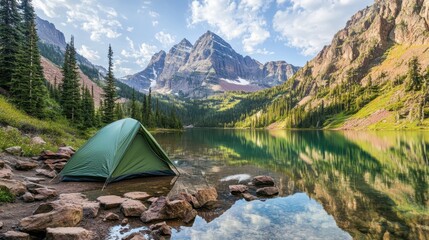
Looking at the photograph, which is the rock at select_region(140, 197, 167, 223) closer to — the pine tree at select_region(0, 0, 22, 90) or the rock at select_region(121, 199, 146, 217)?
the rock at select_region(121, 199, 146, 217)

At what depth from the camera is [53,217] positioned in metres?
9.10

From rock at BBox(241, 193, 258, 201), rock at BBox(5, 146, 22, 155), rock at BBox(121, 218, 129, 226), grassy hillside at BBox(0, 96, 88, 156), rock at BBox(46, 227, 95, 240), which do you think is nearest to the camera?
rock at BBox(46, 227, 95, 240)

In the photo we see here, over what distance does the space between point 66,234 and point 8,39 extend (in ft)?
152

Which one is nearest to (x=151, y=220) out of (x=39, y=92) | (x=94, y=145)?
(x=94, y=145)

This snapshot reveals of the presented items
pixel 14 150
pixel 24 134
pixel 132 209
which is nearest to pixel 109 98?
pixel 24 134

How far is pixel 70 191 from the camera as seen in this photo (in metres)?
14.7

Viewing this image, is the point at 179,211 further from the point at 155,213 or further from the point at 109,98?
the point at 109,98

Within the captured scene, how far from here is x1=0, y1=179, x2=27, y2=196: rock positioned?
11843mm

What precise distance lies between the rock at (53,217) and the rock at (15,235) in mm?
485

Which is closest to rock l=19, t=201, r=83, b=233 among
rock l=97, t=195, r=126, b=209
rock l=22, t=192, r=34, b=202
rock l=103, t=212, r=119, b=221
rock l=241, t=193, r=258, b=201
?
rock l=103, t=212, r=119, b=221

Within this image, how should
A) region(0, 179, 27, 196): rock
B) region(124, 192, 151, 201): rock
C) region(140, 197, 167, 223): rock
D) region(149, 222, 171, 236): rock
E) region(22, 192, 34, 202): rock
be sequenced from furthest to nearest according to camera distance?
region(124, 192, 151, 201): rock
region(0, 179, 27, 196): rock
region(22, 192, 34, 202): rock
region(140, 197, 167, 223): rock
region(149, 222, 171, 236): rock

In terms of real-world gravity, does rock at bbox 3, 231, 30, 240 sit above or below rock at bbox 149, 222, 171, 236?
above

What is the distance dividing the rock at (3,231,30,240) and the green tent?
8.15m

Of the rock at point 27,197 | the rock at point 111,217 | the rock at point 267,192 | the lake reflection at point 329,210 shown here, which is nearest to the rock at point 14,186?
the rock at point 27,197
